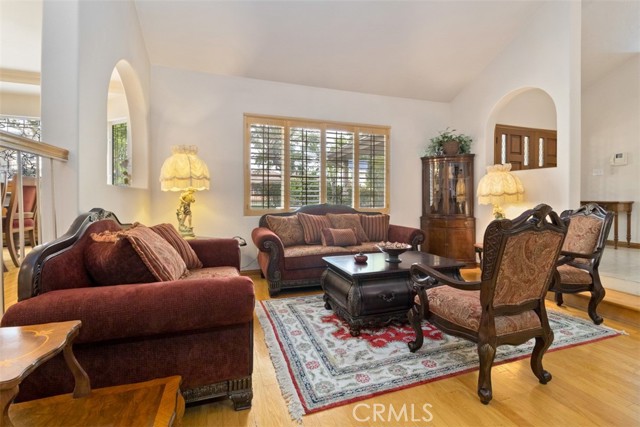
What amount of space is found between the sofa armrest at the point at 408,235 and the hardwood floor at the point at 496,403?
2.06m

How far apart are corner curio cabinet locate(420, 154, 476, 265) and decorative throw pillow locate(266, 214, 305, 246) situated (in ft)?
7.56

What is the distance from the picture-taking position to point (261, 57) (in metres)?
4.00

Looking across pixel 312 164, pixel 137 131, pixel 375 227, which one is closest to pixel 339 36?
pixel 312 164

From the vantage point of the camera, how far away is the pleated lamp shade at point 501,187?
391cm

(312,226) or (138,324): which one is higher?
(312,226)

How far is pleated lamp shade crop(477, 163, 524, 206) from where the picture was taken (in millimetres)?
3908

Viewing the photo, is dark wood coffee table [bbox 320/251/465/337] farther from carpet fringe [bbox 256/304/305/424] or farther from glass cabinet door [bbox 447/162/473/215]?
glass cabinet door [bbox 447/162/473/215]

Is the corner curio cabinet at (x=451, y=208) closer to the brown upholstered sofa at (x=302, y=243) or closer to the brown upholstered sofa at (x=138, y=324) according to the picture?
the brown upholstered sofa at (x=302, y=243)

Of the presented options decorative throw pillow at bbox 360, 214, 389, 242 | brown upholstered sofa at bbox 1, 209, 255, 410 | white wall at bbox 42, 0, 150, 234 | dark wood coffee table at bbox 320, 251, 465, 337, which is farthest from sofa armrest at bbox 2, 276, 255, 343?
decorative throw pillow at bbox 360, 214, 389, 242

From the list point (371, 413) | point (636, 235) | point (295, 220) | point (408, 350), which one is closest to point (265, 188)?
point (295, 220)

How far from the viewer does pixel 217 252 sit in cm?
279

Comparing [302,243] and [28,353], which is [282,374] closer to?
[28,353]

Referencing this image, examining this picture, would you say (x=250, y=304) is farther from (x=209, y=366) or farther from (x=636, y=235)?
(x=636, y=235)

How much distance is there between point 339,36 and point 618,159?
19.0 ft
